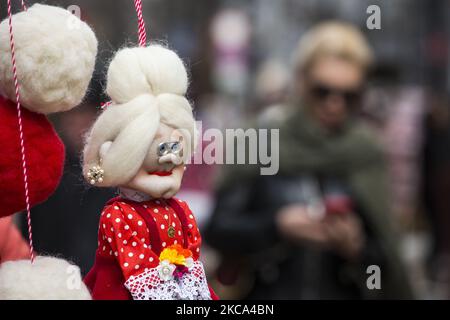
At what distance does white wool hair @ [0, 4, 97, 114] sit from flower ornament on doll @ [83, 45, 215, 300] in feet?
0.22

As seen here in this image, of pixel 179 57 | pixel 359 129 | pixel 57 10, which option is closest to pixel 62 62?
pixel 57 10

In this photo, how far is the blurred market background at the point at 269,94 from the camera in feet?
5.01

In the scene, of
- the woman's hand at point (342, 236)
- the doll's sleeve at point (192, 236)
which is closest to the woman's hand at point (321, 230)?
the woman's hand at point (342, 236)

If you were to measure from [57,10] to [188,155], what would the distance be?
278mm

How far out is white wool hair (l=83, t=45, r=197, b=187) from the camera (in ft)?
4.19

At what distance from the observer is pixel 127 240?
1277 mm

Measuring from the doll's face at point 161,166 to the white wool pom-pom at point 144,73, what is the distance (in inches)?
2.3

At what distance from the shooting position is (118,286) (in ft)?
4.20

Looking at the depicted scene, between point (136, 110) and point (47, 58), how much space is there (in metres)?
0.14

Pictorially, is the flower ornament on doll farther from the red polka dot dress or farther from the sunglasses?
the sunglasses

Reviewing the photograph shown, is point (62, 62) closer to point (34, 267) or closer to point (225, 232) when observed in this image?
point (34, 267)

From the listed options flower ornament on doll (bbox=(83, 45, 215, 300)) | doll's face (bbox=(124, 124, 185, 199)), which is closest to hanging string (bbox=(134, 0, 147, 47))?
flower ornament on doll (bbox=(83, 45, 215, 300))

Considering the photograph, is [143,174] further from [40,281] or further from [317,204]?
[317,204]

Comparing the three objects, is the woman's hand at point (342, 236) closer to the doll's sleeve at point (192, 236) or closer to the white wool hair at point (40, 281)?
the doll's sleeve at point (192, 236)
